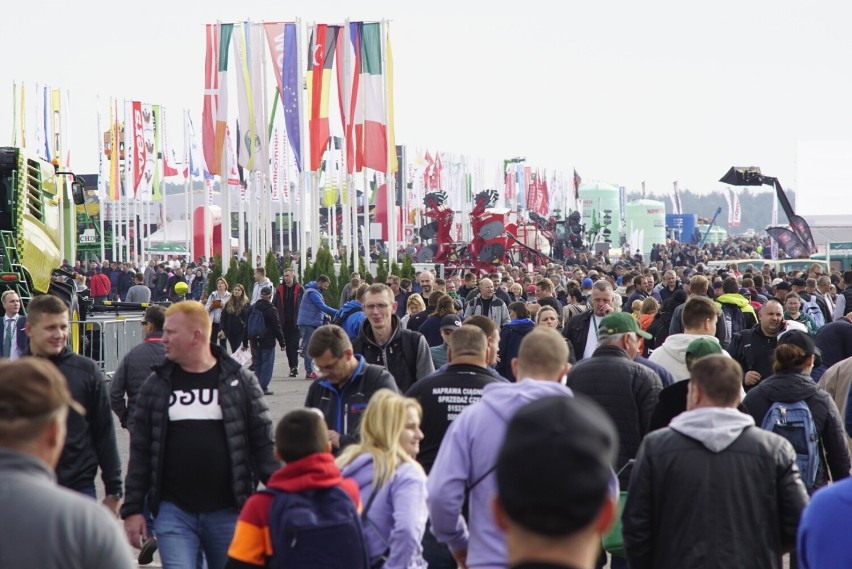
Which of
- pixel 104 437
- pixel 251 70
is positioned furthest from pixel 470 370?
pixel 251 70

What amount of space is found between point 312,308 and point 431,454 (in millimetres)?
14077

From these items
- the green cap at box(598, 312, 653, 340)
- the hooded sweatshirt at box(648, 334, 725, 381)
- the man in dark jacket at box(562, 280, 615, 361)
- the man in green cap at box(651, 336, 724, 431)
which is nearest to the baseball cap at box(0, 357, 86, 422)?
the man in green cap at box(651, 336, 724, 431)

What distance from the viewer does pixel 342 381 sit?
680 centimetres

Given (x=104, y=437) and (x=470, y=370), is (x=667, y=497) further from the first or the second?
(x=104, y=437)

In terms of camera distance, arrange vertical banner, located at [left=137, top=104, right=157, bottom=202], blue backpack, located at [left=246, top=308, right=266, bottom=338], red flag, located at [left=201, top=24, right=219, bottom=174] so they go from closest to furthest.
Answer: blue backpack, located at [left=246, top=308, right=266, bottom=338] < red flag, located at [left=201, top=24, right=219, bottom=174] < vertical banner, located at [left=137, top=104, right=157, bottom=202]

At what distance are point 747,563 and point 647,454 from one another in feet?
1.74

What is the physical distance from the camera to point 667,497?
510cm

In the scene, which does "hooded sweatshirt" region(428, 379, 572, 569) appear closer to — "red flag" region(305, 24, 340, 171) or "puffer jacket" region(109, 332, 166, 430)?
"puffer jacket" region(109, 332, 166, 430)

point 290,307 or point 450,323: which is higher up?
point 450,323

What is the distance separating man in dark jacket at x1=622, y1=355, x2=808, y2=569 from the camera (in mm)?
5004

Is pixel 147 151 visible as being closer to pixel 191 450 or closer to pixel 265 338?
pixel 265 338

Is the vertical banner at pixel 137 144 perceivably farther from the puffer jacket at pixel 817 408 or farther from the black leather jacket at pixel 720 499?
the black leather jacket at pixel 720 499

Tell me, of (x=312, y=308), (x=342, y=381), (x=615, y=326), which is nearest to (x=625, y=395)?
(x=615, y=326)

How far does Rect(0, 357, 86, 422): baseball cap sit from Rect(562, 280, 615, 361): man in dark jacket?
8.21 metres
